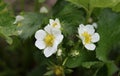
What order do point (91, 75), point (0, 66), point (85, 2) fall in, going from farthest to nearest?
point (0, 66), point (91, 75), point (85, 2)

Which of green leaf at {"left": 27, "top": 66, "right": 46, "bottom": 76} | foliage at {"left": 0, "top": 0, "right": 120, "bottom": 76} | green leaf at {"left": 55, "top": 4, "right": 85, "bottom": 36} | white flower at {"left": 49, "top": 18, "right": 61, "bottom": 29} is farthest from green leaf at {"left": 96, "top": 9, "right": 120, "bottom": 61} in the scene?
green leaf at {"left": 27, "top": 66, "right": 46, "bottom": 76}

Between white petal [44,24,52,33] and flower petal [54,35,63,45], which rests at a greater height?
white petal [44,24,52,33]

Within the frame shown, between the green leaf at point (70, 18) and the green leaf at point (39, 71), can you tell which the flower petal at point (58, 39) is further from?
the green leaf at point (39, 71)

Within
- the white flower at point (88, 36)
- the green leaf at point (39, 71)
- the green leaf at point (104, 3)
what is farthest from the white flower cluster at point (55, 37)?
the green leaf at point (39, 71)

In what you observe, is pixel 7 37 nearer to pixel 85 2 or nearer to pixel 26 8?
pixel 85 2

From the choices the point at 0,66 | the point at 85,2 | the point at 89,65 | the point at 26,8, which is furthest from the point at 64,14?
the point at 26,8

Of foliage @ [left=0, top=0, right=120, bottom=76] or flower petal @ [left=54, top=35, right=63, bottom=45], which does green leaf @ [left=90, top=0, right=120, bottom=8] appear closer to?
foliage @ [left=0, top=0, right=120, bottom=76]
